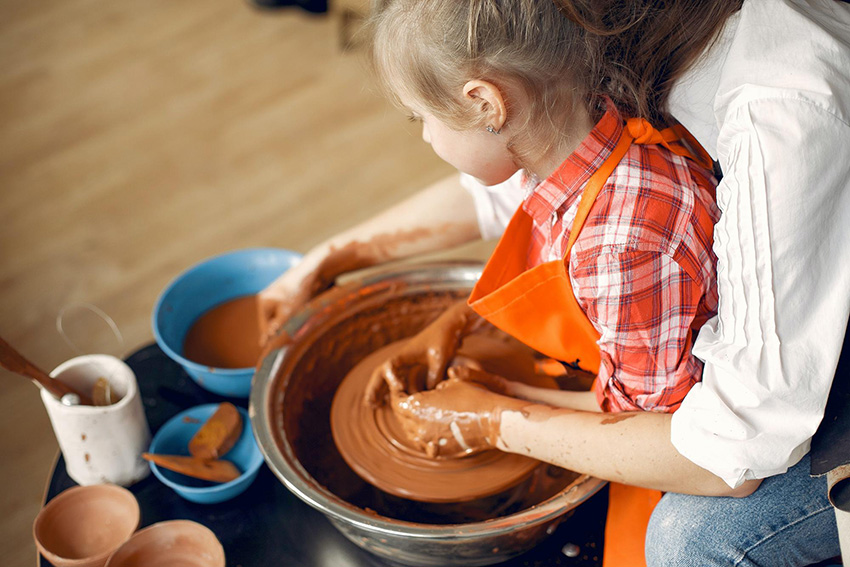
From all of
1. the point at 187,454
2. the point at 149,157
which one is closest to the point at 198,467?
the point at 187,454

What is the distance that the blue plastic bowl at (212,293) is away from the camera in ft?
5.05

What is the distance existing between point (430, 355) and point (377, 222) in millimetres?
344

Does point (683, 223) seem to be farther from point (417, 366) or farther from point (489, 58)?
point (417, 366)

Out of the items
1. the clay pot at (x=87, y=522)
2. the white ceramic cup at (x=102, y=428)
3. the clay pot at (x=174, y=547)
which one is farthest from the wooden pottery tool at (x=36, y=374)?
the clay pot at (x=174, y=547)

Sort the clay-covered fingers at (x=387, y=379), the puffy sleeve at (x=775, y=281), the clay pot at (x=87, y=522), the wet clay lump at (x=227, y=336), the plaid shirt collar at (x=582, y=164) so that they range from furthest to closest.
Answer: the wet clay lump at (x=227, y=336) < the clay-covered fingers at (x=387, y=379) < the clay pot at (x=87, y=522) < the plaid shirt collar at (x=582, y=164) < the puffy sleeve at (x=775, y=281)

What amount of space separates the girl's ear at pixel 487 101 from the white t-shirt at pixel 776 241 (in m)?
0.29

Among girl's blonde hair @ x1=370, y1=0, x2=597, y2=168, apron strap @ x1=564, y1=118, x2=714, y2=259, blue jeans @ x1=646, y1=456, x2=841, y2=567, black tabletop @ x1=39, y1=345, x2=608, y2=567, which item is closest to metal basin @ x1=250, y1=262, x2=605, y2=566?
black tabletop @ x1=39, y1=345, x2=608, y2=567

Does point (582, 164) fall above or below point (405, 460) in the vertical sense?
above

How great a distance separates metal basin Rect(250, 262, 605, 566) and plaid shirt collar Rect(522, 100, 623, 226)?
44 cm

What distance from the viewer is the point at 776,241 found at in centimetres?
96

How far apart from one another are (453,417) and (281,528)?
0.35m

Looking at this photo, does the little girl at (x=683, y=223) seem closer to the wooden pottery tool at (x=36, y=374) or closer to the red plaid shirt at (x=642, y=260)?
the red plaid shirt at (x=642, y=260)

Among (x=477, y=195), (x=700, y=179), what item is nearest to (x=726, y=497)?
(x=700, y=179)

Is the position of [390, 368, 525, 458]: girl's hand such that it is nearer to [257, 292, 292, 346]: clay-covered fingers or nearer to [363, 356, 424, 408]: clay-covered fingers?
[363, 356, 424, 408]: clay-covered fingers
